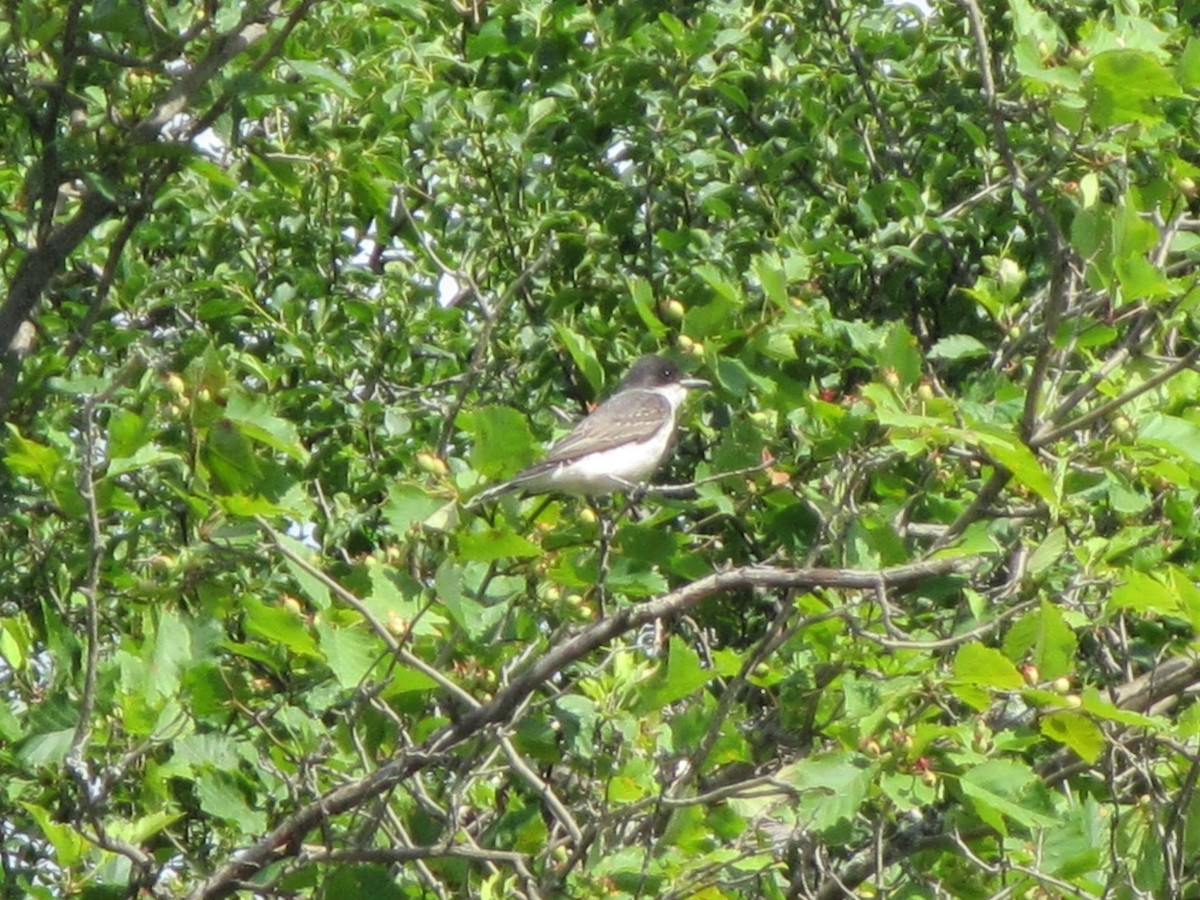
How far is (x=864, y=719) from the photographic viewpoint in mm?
4359

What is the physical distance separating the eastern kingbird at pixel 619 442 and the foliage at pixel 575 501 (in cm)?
18

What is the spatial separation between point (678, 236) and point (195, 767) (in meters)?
2.62

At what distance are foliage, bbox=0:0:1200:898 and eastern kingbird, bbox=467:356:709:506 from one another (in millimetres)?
181

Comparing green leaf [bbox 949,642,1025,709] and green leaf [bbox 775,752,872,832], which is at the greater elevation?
green leaf [bbox 949,642,1025,709]

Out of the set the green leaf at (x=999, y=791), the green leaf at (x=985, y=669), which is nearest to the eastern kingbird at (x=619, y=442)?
the green leaf at (x=999, y=791)

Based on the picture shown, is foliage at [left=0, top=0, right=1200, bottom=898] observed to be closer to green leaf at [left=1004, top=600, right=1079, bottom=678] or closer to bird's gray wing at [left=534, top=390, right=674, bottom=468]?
green leaf at [left=1004, top=600, right=1079, bottom=678]

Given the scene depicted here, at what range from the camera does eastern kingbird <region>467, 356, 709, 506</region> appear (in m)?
6.63

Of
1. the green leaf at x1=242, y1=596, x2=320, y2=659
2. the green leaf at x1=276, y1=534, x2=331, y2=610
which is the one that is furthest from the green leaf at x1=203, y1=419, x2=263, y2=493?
the green leaf at x1=242, y1=596, x2=320, y2=659

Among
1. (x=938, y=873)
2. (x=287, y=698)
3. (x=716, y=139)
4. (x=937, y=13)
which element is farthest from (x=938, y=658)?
(x=937, y=13)

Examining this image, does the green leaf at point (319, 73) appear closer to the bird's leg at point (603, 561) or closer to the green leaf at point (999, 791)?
the bird's leg at point (603, 561)

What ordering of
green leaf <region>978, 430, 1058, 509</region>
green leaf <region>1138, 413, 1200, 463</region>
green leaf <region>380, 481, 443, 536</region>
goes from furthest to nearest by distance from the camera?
1. green leaf <region>1138, 413, 1200, 463</region>
2. green leaf <region>978, 430, 1058, 509</region>
3. green leaf <region>380, 481, 443, 536</region>

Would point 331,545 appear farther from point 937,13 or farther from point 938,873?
point 937,13

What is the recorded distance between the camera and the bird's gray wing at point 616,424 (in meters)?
6.72

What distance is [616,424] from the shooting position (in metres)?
7.04
